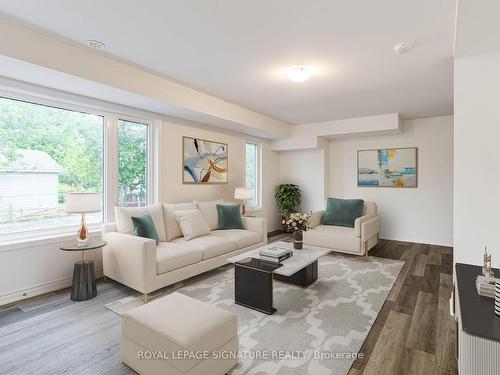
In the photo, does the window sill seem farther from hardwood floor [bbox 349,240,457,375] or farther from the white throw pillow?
hardwood floor [bbox 349,240,457,375]

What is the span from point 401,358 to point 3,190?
3.92 metres

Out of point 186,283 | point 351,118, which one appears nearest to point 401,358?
point 186,283

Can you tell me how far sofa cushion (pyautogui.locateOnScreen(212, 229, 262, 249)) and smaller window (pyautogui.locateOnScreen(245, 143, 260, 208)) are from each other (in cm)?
175

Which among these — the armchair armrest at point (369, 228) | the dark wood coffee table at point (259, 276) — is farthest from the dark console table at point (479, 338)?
the armchair armrest at point (369, 228)

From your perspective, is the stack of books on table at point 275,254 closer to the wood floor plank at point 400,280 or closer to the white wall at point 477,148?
the wood floor plank at point 400,280

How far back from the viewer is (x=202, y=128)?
482 centimetres

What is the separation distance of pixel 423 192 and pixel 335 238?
7.48ft

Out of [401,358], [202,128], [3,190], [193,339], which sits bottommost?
[401,358]

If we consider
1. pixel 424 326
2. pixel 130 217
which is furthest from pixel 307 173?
pixel 424 326

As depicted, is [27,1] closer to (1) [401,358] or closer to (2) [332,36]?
(2) [332,36]

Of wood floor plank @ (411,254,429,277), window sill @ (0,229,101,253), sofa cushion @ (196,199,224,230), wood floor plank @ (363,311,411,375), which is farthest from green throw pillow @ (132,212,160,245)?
wood floor plank @ (411,254,429,277)

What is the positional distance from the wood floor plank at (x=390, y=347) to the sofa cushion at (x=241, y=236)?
6.95 feet

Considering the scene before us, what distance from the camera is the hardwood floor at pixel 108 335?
6.10 feet

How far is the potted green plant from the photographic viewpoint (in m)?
6.35
